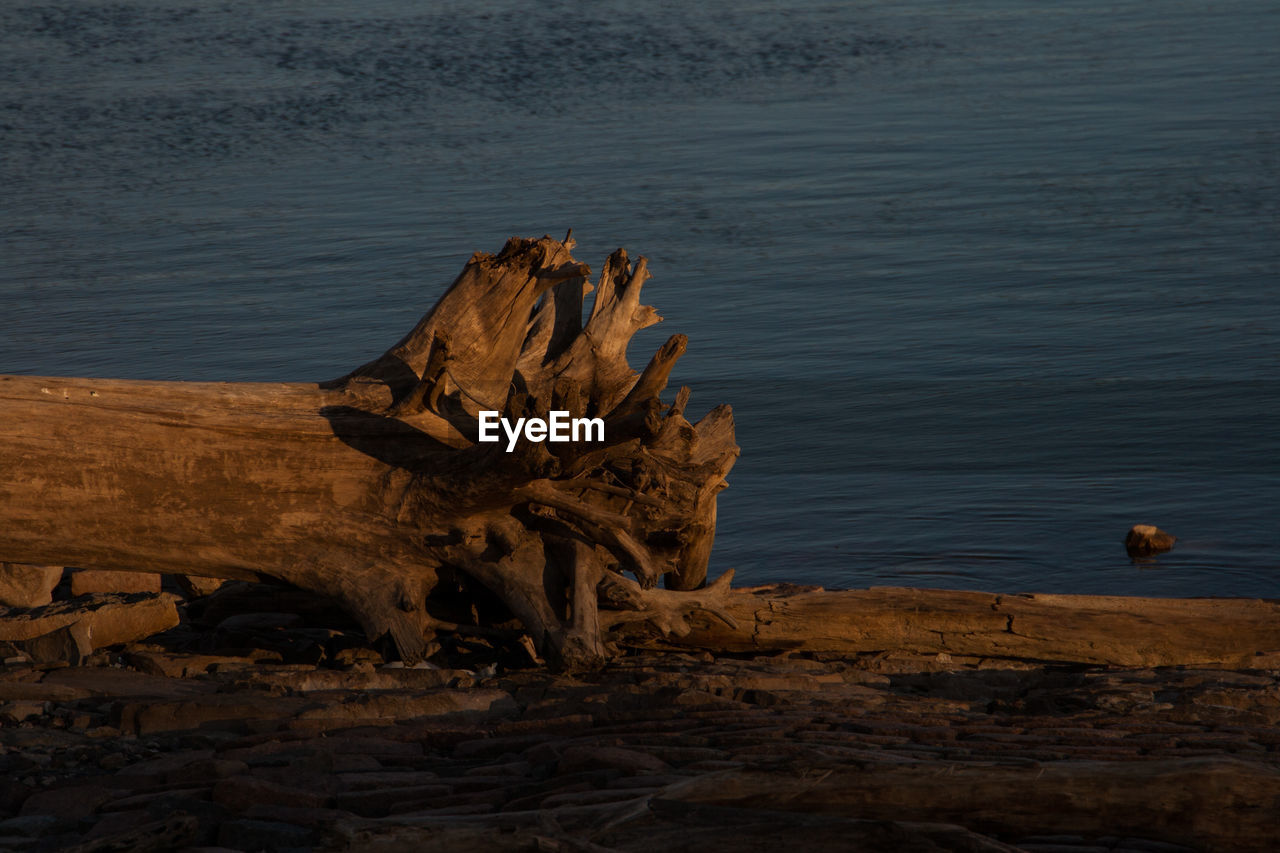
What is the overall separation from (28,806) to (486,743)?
51.9 inches

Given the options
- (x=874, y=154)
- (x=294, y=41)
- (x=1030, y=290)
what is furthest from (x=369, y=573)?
(x=294, y=41)

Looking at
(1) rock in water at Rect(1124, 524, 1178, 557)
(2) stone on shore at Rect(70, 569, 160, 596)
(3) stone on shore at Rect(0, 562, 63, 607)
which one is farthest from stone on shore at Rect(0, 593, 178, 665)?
(1) rock in water at Rect(1124, 524, 1178, 557)

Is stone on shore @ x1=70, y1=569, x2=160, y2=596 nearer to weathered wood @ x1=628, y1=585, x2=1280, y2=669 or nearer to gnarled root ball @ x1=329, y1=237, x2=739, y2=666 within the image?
gnarled root ball @ x1=329, y1=237, x2=739, y2=666

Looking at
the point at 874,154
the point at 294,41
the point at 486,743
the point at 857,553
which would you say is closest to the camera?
the point at 486,743

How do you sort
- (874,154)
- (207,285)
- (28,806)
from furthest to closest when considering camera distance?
(874,154)
(207,285)
(28,806)

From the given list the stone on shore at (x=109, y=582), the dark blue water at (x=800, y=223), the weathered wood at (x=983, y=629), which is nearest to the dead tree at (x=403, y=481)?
the weathered wood at (x=983, y=629)

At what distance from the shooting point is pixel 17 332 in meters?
13.9

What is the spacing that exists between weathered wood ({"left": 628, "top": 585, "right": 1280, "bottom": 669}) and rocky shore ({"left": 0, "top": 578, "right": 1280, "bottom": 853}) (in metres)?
0.09

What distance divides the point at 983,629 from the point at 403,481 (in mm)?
2720

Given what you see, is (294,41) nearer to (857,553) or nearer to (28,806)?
(857,553)

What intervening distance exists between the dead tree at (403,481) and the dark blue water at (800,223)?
9.38ft

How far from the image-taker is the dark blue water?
35.1 feet

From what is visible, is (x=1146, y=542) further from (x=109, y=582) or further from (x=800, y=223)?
(x=800, y=223)

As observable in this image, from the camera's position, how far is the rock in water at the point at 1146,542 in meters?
Answer: 9.31
